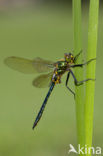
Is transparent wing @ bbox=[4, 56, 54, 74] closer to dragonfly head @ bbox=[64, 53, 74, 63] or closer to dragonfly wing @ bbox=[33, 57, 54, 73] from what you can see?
dragonfly wing @ bbox=[33, 57, 54, 73]

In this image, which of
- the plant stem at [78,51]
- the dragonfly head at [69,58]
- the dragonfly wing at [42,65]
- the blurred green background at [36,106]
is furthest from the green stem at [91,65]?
the blurred green background at [36,106]

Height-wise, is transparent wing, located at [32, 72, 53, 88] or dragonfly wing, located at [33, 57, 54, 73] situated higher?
dragonfly wing, located at [33, 57, 54, 73]

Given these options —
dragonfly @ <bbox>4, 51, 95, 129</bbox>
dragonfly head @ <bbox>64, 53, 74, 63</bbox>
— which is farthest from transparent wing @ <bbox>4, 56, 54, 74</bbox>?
dragonfly head @ <bbox>64, 53, 74, 63</bbox>

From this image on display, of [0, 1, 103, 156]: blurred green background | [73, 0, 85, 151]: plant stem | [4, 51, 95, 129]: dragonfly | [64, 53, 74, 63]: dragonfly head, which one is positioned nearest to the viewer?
[73, 0, 85, 151]: plant stem

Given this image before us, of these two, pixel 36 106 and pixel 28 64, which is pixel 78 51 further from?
pixel 36 106

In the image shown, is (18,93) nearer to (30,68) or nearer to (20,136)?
(20,136)

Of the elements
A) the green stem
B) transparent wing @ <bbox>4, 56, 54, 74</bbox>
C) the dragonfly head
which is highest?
transparent wing @ <bbox>4, 56, 54, 74</bbox>

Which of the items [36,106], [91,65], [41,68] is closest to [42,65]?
[41,68]

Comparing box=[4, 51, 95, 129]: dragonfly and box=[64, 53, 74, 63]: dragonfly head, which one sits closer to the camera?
box=[64, 53, 74, 63]: dragonfly head

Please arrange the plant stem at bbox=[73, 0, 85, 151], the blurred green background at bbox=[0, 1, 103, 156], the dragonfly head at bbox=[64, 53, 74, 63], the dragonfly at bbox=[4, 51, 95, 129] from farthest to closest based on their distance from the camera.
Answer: the blurred green background at bbox=[0, 1, 103, 156] < the dragonfly at bbox=[4, 51, 95, 129] < the dragonfly head at bbox=[64, 53, 74, 63] < the plant stem at bbox=[73, 0, 85, 151]
